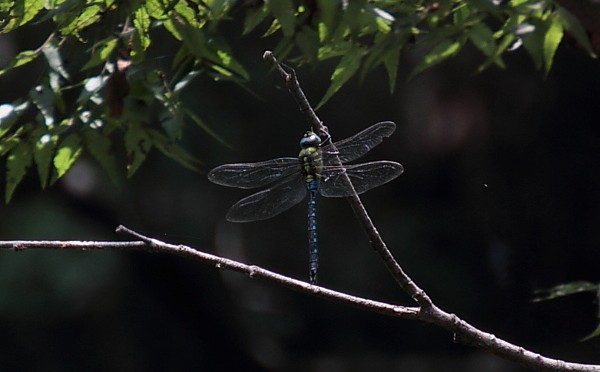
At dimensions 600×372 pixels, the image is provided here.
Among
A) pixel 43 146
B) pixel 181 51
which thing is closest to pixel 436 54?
pixel 181 51

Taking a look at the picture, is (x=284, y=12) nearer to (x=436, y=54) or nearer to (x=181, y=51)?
(x=436, y=54)

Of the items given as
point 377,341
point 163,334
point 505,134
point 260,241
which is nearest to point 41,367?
point 163,334

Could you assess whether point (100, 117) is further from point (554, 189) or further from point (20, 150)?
point (554, 189)

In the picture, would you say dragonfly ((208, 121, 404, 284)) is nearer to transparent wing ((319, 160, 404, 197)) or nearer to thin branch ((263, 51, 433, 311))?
transparent wing ((319, 160, 404, 197))

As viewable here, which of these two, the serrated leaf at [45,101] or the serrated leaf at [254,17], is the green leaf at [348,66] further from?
the serrated leaf at [45,101]

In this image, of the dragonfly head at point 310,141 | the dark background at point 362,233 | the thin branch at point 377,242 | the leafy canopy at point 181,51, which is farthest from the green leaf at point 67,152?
the dark background at point 362,233
